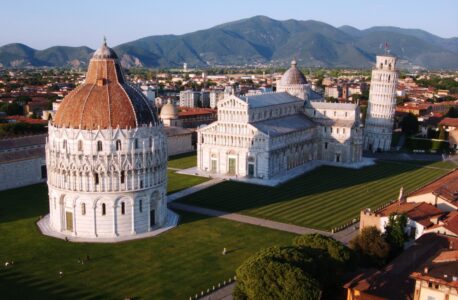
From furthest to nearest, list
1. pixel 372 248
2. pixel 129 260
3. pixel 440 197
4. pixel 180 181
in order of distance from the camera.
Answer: pixel 180 181 → pixel 440 197 → pixel 129 260 → pixel 372 248

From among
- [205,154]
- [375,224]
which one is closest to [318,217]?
[375,224]

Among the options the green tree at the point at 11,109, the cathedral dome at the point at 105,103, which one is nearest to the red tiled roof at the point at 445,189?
the cathedral dome at the point at 105,103

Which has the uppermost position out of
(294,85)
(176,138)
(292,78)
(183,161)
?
(292,78)

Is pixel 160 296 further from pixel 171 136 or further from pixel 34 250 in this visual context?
pixel 171 136

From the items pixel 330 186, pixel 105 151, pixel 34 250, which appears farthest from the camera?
pixel 330 186

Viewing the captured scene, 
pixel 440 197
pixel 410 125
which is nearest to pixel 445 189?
pixel 440 197

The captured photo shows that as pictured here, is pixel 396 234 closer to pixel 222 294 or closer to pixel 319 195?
pixel 222 294

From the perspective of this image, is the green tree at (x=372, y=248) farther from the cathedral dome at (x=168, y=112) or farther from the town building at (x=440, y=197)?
the cathedral dome at (x=168, y=112)
